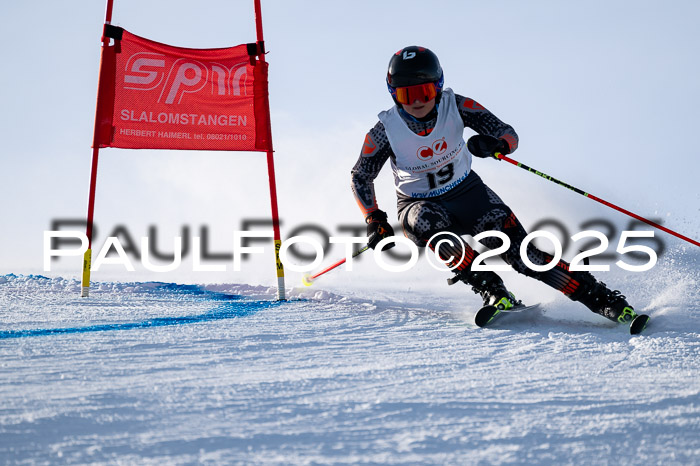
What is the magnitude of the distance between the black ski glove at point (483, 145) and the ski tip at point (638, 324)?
1.03m

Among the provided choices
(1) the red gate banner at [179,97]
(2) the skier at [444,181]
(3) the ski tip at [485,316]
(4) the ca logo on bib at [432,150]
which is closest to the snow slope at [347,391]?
(3) the ski tip at [485,316]

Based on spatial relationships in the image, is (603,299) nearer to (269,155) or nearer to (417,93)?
(417,93)

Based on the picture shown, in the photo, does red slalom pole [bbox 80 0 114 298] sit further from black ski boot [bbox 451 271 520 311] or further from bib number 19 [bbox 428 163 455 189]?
black ski boot [bbox 451 271 520 311]

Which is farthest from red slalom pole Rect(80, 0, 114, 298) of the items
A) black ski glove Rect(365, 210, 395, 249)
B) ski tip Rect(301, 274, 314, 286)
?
black ski glove Rect(365, 210, 395, 249)

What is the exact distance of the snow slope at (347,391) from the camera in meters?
1.31

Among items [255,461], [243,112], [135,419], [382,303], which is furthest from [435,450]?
[243,112]

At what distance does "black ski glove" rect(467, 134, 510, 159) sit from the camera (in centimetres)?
314

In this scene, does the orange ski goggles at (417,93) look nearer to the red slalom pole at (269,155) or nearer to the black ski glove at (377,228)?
the black ski glove at (377,228)

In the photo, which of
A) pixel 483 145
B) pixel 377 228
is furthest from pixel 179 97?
pixel 483 145

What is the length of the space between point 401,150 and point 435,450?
2.20 metres

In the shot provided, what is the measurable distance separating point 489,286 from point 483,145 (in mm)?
705

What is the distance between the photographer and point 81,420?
57.1 inches

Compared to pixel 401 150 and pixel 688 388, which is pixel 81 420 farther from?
pixel 401 150

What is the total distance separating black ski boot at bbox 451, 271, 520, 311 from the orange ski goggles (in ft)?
2.94
